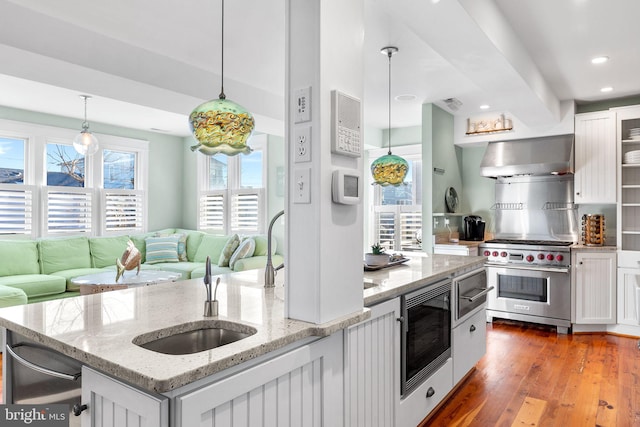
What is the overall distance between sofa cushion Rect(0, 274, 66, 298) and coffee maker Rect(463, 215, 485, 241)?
4.84m

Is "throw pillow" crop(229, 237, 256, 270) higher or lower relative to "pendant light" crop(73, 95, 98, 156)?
lower

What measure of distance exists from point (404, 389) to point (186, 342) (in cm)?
122

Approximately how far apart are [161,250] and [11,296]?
86.6 inches

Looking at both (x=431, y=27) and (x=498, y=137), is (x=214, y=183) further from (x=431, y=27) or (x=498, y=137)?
(x=431, y=27)

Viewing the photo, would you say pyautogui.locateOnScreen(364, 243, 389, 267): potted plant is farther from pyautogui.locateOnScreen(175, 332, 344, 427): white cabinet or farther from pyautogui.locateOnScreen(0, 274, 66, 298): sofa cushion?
pyautogui.locateOnScreen(0, 274, 66, 298): sofa cushion

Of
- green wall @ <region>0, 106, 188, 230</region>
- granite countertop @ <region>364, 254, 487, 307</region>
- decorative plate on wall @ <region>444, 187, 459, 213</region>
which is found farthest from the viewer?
green wall @ <region>0, 106, 188, 230</region>

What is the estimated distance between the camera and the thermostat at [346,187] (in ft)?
4.99

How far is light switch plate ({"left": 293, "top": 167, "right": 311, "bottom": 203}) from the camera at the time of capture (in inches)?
58.9

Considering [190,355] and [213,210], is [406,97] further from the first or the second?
[190,355]

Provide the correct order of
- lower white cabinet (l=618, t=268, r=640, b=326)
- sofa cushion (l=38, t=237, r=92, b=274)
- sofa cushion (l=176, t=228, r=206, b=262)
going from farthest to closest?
sofa cushion (l=176, t=228, r=206, b=262)
sofa cushion (l=38, t=237, r=92, b=274)
lower white cabinet (l=618, t=268, r=640, b=326)

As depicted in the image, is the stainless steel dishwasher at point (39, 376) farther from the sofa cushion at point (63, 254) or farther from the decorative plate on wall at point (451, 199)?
the decorative plate on wall at point (451, 199)

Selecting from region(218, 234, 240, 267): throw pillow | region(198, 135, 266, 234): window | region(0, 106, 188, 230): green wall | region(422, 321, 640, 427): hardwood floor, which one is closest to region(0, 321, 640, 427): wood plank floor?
region(422, 321, 640, 427): hardwood floor

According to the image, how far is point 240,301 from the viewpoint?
1.80 metres

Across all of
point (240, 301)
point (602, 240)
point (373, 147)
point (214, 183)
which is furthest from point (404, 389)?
point (214, 183)
